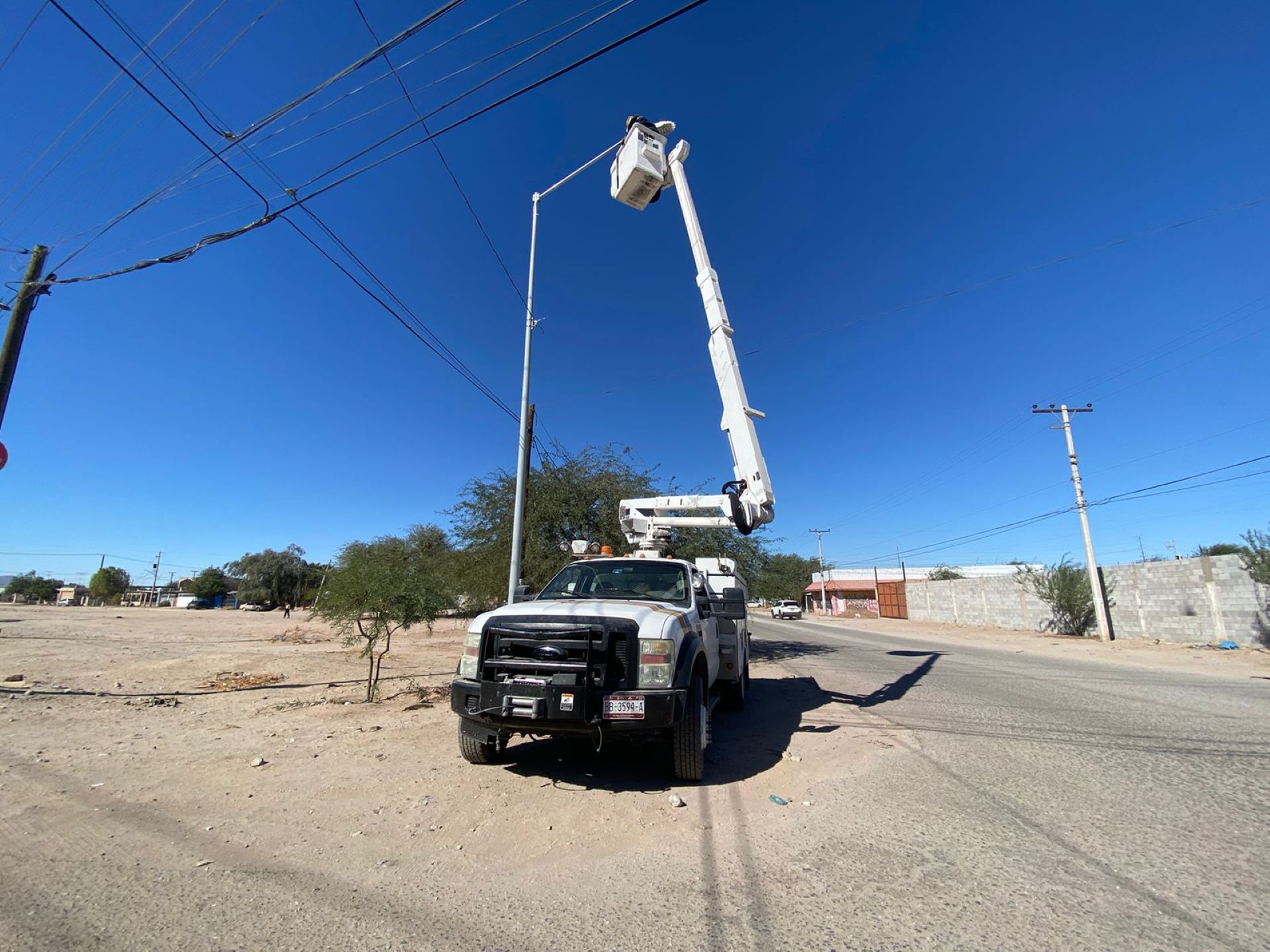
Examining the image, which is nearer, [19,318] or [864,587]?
[19,318]

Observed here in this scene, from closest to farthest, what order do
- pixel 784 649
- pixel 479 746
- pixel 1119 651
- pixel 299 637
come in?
1. pixel 479 746
2. pixel 784 649
3. pixel 1119 651
4. pixel 299 637

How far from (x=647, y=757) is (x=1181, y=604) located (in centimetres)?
2535

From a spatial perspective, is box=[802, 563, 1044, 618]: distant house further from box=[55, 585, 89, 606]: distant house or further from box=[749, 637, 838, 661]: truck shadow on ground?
box=[55, 585, 89, 606]: distant house

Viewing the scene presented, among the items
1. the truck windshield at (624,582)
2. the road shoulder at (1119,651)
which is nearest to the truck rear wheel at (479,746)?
the truck windshield at (624,582)

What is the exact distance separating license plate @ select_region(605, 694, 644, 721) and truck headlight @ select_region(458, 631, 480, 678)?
1188 mm

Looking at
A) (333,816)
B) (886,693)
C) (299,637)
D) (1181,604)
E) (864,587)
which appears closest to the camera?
(333,816)

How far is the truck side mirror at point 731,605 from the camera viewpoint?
5258 mm

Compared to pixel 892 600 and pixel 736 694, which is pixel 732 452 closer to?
pixel 736 694

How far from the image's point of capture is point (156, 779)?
4.34 m

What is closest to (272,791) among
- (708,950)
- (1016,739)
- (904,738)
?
(708,950)

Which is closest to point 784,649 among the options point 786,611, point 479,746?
point 479,746

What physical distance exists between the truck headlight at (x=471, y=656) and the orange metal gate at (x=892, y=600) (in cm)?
4596

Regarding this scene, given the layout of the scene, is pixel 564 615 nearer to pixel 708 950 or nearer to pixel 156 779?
pixel 708 950

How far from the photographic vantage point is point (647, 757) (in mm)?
5332
